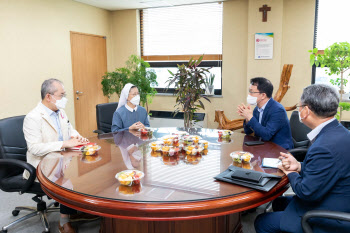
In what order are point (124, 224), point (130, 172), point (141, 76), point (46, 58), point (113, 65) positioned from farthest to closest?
point (113, 65)
point (141, 76)
point (46, 58)
point (124, 224)
point (130, 172)

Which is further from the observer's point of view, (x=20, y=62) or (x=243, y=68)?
(x=243, y=68)

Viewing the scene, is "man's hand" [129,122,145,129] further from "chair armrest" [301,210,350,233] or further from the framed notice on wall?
the framed notice on wall

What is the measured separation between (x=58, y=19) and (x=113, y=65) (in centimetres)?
162

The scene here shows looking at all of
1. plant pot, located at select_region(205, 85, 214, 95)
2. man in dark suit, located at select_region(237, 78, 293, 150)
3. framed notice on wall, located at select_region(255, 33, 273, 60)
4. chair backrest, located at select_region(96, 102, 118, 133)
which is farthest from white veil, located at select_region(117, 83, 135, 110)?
framed notice on wall, located at select_region(255, 33, 273, 60)

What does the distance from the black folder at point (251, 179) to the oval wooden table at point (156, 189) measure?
0.10 ft

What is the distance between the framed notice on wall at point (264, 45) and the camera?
4.98 metres

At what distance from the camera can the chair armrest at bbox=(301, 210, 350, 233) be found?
4.82 ft

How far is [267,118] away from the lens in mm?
2865

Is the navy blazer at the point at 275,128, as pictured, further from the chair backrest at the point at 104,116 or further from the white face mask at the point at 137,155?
the chair backrest at the point at 104,116

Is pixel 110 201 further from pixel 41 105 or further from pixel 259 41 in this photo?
pixel 259 41

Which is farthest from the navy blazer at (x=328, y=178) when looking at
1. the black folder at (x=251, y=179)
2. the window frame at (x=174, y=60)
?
the window frame at (x=174, y=60)

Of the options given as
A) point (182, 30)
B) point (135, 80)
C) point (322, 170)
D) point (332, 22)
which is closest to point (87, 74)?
point (135, 80)

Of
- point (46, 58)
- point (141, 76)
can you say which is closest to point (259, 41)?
point (141, 76)

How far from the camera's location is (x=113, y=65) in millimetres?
6402
